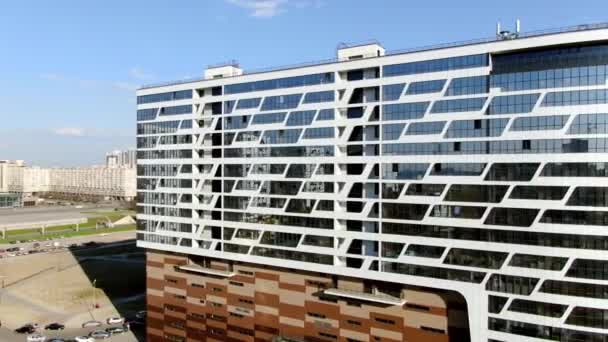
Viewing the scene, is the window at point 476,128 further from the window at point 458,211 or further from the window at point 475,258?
the window at point 475,258

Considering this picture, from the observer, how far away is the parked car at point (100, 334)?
219ft

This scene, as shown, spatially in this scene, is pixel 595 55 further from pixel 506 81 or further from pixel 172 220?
pixel 172 220

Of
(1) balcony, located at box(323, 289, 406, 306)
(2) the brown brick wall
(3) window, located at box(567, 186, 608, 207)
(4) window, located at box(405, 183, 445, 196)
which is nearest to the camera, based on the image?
(3) window, located at box(567, 186, 608, 207)

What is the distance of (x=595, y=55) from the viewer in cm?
3447

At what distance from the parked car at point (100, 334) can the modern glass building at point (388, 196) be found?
11588 millimetres

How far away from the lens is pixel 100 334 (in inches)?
2640

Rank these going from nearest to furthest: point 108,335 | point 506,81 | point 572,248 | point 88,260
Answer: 1. point 572,248
2. point 506,81
3. point 108,335
4. point 88,260

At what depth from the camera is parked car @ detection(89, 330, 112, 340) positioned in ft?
219

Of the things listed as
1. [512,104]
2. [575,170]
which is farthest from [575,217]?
[512,104]

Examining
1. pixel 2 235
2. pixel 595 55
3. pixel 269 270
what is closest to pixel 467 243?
pixel 595 55

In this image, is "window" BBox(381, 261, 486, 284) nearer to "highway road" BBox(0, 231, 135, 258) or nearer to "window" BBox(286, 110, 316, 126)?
"window" BBox(286, 110, 316, 126)

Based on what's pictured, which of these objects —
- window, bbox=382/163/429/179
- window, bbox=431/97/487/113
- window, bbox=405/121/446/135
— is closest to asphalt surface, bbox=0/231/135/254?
window, bbox=382/163/429/179

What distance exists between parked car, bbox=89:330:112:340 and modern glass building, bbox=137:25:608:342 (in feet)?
38.0

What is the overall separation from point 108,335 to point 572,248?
59.9m
